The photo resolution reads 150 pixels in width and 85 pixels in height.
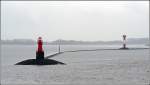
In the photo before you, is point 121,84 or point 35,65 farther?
point 35,65

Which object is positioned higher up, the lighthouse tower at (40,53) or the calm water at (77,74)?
the lighthouse tower at (40,53)

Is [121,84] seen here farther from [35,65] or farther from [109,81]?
[35,65]

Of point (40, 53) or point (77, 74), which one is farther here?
point (40, 53)

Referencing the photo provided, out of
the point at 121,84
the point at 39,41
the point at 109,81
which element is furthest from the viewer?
the point at 39,41

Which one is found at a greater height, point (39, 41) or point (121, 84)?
point (39, 41)

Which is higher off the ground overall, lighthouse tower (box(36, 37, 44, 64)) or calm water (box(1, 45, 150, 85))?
lighthouse tower (box(36, 37, 44, 64))

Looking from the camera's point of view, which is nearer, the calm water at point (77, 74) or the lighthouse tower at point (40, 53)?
the calm water at point (77, 74)

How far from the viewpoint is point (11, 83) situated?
42.7 ft

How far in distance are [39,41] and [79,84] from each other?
8600 millimetres

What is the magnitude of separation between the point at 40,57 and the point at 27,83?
7.82m

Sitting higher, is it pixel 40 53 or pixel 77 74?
pixel 40 53

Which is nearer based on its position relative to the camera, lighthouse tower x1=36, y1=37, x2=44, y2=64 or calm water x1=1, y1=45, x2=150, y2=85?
calm water x1=1, y1=45, x2=150, y2=85

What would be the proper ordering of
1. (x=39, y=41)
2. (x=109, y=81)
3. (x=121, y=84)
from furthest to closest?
(x=39, y=41)
(x=109, y=81)
(x=121, y=84)

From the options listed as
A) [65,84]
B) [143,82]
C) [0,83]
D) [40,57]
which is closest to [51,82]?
[65,84]
